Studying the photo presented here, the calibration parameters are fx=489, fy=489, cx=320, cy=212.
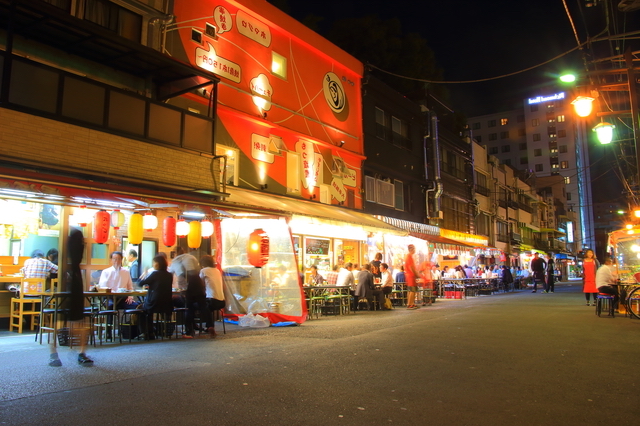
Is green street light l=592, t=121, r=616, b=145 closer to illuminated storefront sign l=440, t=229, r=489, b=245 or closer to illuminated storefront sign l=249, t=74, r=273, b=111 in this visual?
illuminated storefront sign l=249, t=74, r=273, b=111

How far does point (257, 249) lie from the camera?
12.5 m

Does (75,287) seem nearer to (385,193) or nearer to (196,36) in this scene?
(196,36)

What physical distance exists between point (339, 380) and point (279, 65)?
14658 mm

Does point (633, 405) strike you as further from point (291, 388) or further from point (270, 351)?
point (270, 351)

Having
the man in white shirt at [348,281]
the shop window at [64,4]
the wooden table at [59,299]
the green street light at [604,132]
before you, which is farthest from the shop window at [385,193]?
the shop window at [64,4]

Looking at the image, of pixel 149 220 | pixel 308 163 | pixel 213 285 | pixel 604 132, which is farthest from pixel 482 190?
pixel 149 220

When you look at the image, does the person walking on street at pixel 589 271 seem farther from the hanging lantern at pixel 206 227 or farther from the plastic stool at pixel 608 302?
the hanging lantern at pixel 206 227

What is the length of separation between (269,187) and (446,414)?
1320 centimetres

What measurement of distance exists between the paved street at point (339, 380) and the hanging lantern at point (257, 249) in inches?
87.8

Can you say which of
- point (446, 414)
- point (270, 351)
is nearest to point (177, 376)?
point (270, 351)

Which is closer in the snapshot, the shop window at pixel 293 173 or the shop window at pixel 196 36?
the shop window at pixel 196 36

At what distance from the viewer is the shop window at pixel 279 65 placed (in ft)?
60.2

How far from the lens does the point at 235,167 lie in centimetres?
1620

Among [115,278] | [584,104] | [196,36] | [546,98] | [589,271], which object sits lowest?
[115,278]
